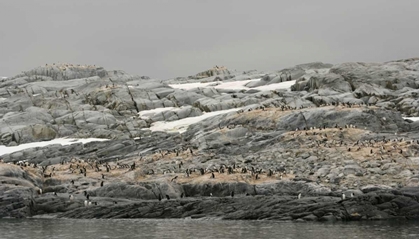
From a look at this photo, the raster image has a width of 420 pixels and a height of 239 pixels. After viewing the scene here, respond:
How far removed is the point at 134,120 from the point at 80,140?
14.1 meters

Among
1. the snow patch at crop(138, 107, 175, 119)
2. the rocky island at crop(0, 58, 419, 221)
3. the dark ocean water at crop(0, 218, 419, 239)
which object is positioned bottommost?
the snow patch at crop(138, 107, 175, 119)

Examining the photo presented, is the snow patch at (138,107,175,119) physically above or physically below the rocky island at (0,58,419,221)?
below

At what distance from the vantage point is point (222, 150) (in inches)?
2842

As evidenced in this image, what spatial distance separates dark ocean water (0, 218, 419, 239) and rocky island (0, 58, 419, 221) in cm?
287

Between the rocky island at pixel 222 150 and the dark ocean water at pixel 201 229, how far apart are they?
2.87 m

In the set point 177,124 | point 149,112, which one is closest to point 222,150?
point 177,124

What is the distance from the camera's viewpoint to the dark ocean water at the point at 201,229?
121 ft

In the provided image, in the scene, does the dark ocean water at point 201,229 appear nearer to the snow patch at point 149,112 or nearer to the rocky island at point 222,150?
the rocky island at point 222,150

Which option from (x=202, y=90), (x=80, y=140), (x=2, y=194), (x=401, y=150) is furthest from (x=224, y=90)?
(x=2, y=194)

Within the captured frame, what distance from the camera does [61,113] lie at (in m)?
105

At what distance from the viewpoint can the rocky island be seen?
49438 millimetres

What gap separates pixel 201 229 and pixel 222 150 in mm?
32015

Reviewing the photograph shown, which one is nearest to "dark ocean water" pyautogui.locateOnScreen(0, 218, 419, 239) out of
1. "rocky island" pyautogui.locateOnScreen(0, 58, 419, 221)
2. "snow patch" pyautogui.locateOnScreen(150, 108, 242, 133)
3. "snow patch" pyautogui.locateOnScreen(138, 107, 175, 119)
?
"rocky island" pyautogui.locateOnScreen(0, 58, 419, 221)

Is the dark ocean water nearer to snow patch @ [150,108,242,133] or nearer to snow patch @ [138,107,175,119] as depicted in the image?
snow patch @ [150,108,242,133]
